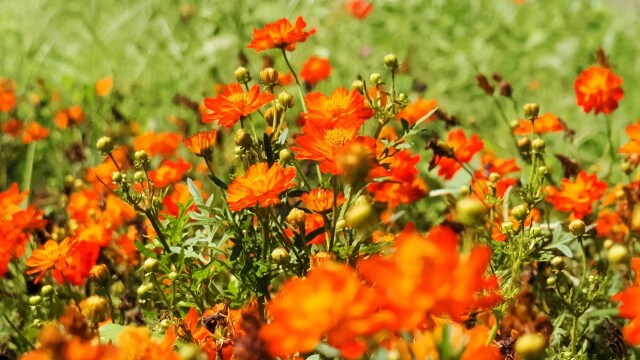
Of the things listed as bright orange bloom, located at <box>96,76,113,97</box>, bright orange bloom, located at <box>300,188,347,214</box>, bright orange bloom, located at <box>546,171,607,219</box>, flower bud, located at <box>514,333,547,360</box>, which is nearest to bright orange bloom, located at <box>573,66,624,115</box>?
bright orange bloom, located at <box>546,171,607,219</box>

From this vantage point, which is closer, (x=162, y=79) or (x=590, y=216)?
(x=590, y=216)

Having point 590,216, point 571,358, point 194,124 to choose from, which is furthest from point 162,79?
point 571,358

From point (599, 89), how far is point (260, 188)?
0.89 meters

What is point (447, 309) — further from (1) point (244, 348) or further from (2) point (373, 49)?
(2) point (373, 49)

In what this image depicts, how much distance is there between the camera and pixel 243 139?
1.12 metres

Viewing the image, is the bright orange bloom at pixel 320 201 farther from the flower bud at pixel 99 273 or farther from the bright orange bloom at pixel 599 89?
the bright orange bloom at pixel 599 89

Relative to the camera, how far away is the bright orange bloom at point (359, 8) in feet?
10.9

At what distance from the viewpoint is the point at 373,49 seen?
11.6ft

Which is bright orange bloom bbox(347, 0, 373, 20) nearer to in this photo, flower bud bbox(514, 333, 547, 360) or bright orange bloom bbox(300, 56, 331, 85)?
bright orange bloom bbox(300, 56, 331, 85)

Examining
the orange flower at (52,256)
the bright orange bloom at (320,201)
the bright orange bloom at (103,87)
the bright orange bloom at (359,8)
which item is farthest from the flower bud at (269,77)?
the bright orange bloom at (359,8)

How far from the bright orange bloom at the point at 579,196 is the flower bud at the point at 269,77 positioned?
22.0 inches

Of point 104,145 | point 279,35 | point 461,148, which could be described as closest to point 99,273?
point 104,145

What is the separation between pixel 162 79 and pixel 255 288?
8.00 feet

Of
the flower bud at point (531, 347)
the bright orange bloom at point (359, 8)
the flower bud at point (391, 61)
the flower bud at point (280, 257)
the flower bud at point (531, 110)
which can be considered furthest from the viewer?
the bright orange bloom at point (359, 8)
